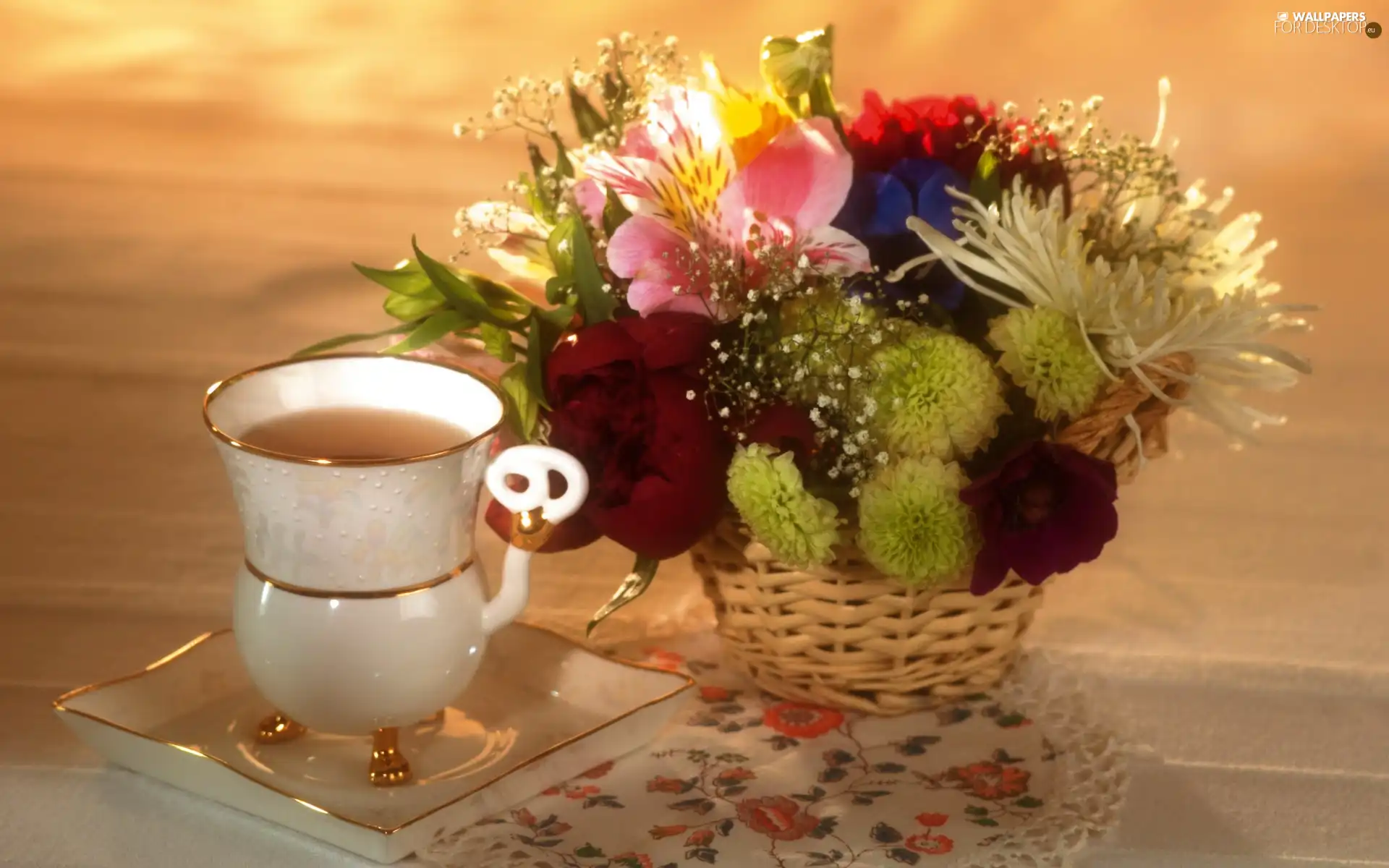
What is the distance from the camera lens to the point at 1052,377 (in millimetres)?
891

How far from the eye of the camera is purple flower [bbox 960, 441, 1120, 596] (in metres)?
0.89

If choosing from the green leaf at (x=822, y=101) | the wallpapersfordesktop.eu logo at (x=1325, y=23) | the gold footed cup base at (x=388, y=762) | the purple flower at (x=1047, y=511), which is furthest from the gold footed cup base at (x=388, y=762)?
the wallpapersfordesktop.eu logo at (x=1325, y=23)

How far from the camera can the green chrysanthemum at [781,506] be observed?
89cm

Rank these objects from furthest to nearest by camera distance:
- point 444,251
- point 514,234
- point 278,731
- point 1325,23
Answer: point 1325,23 < point 444,251 < point 514,234 < point 278,731

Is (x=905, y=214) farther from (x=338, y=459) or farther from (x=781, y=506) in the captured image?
(x=338, y=459)

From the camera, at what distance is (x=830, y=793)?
3.16ft

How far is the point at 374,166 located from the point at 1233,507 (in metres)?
0.92

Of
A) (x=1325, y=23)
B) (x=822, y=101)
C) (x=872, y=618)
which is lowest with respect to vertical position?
(x=872, y=618)

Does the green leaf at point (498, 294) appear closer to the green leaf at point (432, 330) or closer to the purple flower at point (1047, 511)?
the green leaf at point (432, 330)

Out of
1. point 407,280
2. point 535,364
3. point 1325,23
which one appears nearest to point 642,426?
point 535,364

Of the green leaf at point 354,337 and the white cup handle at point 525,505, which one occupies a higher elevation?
the green leaf at point 354,337

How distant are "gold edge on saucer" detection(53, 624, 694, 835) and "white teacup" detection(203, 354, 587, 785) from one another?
0.05m

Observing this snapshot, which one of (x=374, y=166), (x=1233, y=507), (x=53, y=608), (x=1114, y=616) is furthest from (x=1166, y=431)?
(x=374, y=166)

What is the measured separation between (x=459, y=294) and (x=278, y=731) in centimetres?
28
